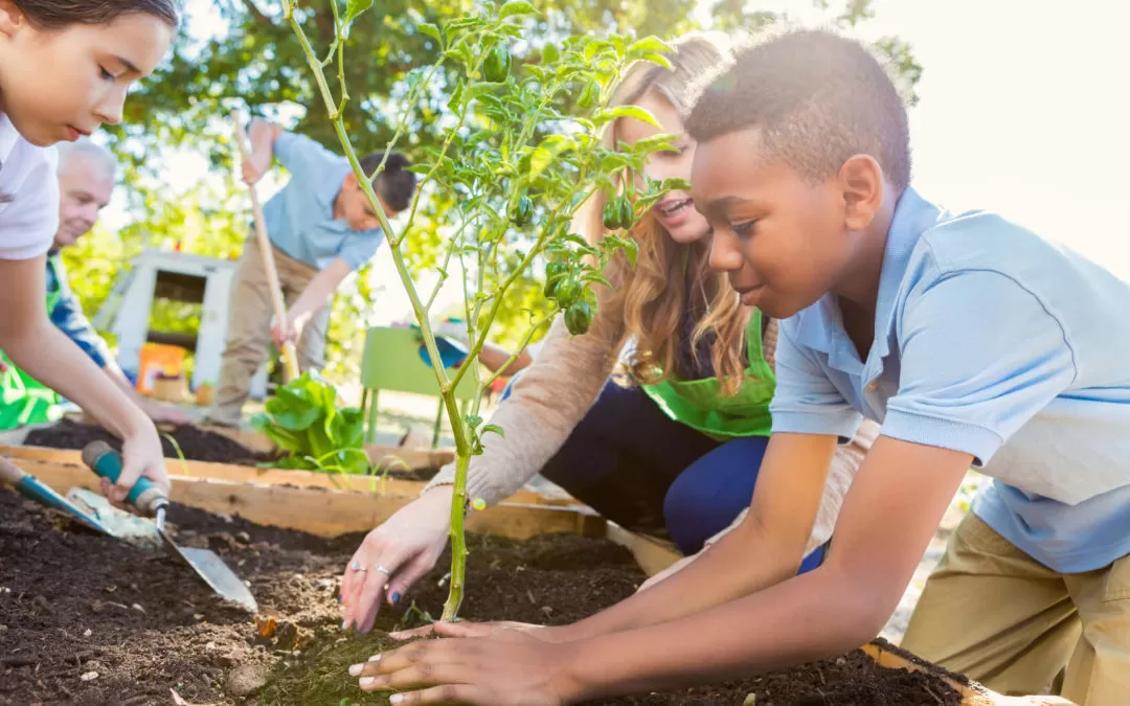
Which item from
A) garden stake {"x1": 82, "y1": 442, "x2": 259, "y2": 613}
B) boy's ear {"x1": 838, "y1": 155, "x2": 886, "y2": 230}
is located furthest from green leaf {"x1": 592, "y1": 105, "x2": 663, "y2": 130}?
garden stake {"x1": 82, "y1": 442, "x2": 259, "y2": 613}

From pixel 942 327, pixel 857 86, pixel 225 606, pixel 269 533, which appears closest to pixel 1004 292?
pixel 942 327

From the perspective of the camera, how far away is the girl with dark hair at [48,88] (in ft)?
5.23

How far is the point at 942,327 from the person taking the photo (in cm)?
128

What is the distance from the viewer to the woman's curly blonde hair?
218 centimetres

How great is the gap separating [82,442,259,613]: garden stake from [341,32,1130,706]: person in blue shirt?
2.41ft

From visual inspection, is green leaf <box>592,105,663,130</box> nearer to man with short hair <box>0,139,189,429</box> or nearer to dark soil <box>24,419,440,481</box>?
dark soil <box>24,419,440,481</box>

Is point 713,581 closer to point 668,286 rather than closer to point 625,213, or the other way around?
point 625,213

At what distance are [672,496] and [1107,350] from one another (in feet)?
3.68

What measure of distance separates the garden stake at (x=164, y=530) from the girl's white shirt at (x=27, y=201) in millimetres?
462

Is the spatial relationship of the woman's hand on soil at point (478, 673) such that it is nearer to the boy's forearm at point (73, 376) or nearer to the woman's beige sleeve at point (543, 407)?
the woman's beige sleeve at point (543, 407)

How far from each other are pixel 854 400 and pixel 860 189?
45 cm

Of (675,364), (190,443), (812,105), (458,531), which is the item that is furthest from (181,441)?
(812,105)

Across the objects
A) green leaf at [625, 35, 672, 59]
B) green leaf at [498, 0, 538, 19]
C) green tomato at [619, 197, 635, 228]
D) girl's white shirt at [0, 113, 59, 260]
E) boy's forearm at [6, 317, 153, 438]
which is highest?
green leaf at [498, 0, 538, 19]

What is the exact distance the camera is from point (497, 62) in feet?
3.90
